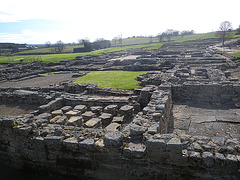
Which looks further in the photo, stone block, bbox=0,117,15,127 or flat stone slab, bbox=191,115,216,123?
flat stone slab, bbox=191,115,216,123

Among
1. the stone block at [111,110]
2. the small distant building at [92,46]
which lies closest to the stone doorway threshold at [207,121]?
the stone block at [111,110]

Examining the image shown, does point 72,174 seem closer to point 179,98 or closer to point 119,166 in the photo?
point 119,166

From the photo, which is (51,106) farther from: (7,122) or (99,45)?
(99,45)

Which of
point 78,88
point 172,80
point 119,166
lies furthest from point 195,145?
point 78,88

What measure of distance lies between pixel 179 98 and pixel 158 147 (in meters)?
7.88

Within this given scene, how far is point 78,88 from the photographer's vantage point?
1466 centimetres

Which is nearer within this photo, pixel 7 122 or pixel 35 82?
pixel 7 122

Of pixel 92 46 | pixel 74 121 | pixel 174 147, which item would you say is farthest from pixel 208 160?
pixel 92 46

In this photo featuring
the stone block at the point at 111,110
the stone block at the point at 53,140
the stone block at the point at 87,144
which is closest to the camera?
the stone block at the point at 87,144

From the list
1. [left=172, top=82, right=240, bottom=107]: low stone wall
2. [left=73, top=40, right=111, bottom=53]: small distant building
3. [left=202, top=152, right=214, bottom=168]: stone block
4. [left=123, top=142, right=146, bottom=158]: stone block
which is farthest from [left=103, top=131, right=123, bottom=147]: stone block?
[left=73, top=40, right=111, bottom=53]: small distant building

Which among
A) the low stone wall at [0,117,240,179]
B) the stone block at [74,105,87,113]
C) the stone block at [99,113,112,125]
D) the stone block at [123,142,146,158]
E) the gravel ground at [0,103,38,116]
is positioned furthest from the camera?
the gravel ground at [0,103,38,116]

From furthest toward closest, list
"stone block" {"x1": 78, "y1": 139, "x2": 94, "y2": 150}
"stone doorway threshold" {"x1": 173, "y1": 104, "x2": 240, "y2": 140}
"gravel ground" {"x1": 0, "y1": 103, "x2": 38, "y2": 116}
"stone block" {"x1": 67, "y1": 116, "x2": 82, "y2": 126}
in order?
"gravel ground" {"x1": 0, "y1": 103, "x2": 38, "y2": 116} → "stone block" {"x1": 67, "y1": 116, "x2": 82, "y2": 126} → "stone doorway threshold" {"x1": 173, "y1": 104, "x2": 240, "y2": 140} → "stone block" {"x1": 78, "y1": 139, "x2": 94, "y2": 150}

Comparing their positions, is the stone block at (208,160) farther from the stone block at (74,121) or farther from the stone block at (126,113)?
the stone block at (74,121)

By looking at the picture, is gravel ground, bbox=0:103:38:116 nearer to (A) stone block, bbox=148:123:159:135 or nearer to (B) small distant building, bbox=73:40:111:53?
(A) stone block, bbox=148:123:159:135
